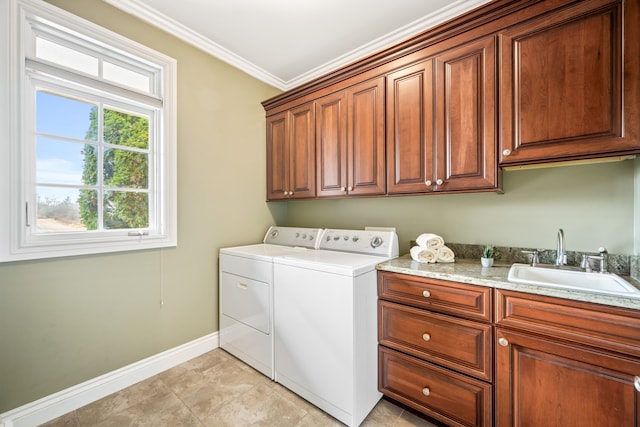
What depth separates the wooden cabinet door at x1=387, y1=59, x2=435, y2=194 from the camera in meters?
1.67

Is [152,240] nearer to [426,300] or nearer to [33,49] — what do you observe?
[33,49]

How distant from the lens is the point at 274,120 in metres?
2.64

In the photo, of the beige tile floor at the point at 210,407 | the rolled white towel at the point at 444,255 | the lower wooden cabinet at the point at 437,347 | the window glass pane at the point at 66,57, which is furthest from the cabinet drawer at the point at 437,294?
the window glass pane at the point at 66,57

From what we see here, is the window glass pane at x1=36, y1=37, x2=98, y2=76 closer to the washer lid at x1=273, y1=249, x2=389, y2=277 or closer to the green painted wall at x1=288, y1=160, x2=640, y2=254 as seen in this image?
the washer lid at x1=273, y1=249, x2=389, y2=277

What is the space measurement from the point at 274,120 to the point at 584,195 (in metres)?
2.41

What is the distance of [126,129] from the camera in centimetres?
190

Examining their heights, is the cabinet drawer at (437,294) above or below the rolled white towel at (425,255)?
below

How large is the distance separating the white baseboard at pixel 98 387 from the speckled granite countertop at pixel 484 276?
172 centimetres

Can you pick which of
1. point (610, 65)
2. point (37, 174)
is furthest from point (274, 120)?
point (610, 65)

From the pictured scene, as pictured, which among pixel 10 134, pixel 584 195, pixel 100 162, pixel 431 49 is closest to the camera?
pixel 10 134

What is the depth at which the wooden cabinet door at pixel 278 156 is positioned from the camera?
99.8 inches

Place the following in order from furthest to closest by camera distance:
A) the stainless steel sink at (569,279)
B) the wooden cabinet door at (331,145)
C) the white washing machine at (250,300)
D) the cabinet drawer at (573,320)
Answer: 1. the wooden cabinet door at (331,145)
2. the white washing machine at (250,300)
3. the stainless steel sink at (569,279)
4. the cabinet drawer at (573,320)

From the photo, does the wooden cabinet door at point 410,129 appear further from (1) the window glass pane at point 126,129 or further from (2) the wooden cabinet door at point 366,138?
(1) the window glass pane at point 126,129

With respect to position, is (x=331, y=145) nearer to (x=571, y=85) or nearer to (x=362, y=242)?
(x=362, y=242)
